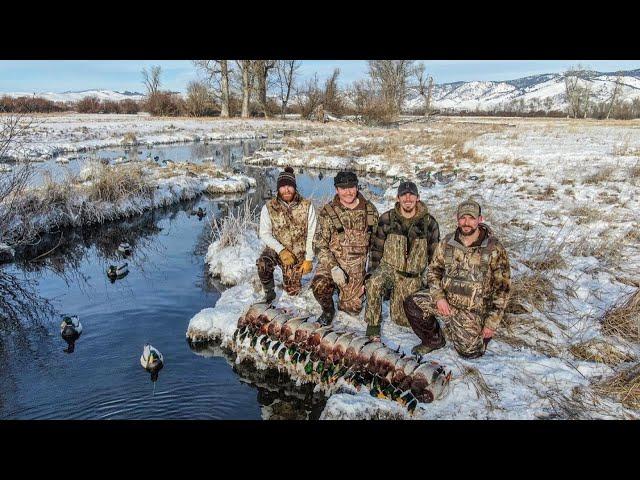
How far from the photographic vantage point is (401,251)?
16.4 feet

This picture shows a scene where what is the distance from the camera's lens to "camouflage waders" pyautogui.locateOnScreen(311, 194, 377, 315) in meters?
5.27

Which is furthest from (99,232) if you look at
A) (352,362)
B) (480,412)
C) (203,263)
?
(480,412)

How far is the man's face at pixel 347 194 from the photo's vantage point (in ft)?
16.7

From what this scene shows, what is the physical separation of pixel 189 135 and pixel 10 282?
23.4 m

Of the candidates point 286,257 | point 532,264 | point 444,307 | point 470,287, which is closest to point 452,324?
point 444,307

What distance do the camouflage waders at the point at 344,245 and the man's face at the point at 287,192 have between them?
1.87 ft

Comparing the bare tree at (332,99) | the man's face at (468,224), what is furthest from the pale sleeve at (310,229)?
the bare tree at (332,99)

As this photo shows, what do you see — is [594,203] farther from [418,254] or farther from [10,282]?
[10,282]

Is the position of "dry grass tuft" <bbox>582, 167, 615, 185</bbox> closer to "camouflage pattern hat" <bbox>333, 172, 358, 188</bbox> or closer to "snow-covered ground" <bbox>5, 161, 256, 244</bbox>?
"camouflage pattern hat" <bbox>333, 172, 358, 188</bbox>

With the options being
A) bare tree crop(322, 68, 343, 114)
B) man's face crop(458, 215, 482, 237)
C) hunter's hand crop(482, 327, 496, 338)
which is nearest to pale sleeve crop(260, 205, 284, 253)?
man's face crop(458, 215, 482, 237)

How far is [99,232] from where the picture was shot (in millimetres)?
10688

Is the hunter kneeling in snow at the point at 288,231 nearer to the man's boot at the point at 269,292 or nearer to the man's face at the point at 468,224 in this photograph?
the man's boot at the point at 269,292

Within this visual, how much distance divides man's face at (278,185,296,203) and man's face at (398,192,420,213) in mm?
1465

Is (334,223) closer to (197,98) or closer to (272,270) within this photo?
(272,270)
